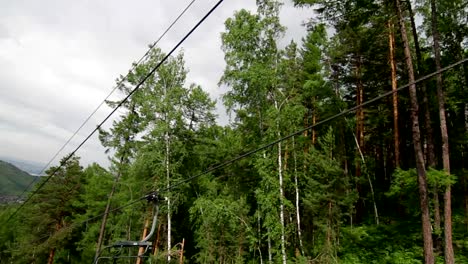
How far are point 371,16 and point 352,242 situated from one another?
988 cm

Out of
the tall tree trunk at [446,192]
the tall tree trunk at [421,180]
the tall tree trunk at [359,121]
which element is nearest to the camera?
the tall tree trunk at [421,180]

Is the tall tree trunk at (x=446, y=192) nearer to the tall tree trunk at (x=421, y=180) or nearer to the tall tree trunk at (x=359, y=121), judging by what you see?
the tall tree trunk at (x=421, y=180)

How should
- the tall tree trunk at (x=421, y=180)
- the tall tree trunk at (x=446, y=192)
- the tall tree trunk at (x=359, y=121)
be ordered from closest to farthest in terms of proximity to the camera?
the tall tree trunk at (x=421, y=180) < the tall tree trunk at (x=446, y=192) < the tall tree trunk at (x=359, y=121)

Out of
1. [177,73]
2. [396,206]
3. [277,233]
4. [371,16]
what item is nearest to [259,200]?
[277,233]

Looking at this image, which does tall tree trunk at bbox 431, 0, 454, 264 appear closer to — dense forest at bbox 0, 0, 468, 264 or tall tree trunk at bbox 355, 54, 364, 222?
dense forest at bbox 0, 0, 468, 264

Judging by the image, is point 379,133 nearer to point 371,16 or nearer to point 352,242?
point 352,242

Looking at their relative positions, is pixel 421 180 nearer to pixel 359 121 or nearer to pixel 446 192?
pixel 446 192

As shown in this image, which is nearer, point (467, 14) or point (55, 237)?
point (467, 14)

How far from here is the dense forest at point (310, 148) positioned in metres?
10.5

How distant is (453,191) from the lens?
17016 millimetres

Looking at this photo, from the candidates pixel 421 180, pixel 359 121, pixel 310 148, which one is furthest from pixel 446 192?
pixel 359 121

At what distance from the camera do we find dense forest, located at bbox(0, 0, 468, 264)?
1051 centimetres

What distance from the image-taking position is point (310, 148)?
Answer: 14969 millimetres

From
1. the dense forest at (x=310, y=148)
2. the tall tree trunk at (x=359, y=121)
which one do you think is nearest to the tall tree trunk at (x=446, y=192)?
the dense forest at (x=310, y=148)
